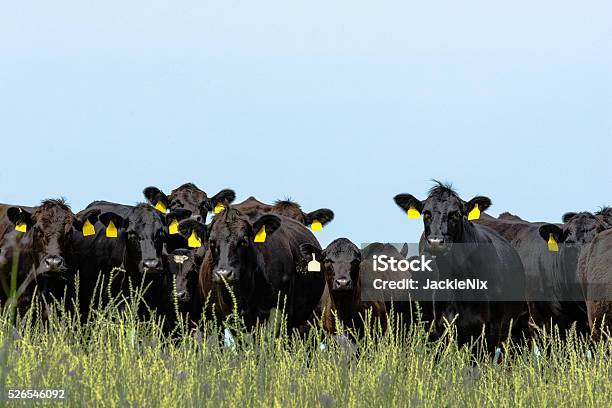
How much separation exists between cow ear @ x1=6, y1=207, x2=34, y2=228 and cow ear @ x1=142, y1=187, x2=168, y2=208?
3997 mm

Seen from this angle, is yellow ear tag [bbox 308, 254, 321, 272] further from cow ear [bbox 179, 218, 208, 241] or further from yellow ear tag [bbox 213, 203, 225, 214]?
yellow ear tag [bbox 213, 203, 225, 214]

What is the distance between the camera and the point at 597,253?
12.6m

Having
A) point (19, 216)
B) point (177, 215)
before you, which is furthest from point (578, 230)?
point (19, 216)

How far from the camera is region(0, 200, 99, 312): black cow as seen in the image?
1254 cm

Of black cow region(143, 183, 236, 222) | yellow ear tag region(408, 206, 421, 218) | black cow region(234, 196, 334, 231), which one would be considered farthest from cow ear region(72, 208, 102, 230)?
yellow ear tag region(408, 206, 421, 218)

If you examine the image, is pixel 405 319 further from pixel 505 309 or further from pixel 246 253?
pixel 246 253

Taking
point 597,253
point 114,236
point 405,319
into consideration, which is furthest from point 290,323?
point 597,253

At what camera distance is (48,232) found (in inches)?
502

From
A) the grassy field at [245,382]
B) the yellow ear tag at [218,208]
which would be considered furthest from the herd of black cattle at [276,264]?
the grassy field at [245,382]

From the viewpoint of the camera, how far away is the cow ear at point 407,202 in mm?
12424

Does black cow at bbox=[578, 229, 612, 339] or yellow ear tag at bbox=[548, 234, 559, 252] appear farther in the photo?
yellow ear tag at bbox=[548, 234, 559, 252]

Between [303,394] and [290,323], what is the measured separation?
568 cm

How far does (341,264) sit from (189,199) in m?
5.96

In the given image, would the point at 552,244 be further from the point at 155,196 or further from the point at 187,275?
the point at 155,196
